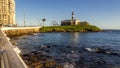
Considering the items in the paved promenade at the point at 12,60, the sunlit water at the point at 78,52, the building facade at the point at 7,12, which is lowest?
the sunlit water at the point at 78,52

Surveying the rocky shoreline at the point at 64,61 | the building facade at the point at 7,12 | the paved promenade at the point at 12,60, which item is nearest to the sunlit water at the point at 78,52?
the rocky shoreline at the point at 64,61

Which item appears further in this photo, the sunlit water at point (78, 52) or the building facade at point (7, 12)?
the building facade at point (7, 12)

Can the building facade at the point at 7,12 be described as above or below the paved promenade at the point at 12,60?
above

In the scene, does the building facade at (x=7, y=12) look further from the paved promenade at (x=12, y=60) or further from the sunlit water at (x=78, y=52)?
the paved promenade at (x=12, y=60)

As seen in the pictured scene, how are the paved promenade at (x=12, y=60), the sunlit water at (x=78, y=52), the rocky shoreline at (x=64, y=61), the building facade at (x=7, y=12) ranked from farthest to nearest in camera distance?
the building facade at (x=7, y=12) < the sunlit water at (x=78, y=52) < the rocky shoreline at (x=64, y=61) < the paved promenade at (x=12, y=60)

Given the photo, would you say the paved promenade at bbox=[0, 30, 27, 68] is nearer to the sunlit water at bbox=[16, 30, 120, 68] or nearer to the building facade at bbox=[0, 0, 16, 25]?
the sunlit water at bbox=[16, 30, 120, 68]

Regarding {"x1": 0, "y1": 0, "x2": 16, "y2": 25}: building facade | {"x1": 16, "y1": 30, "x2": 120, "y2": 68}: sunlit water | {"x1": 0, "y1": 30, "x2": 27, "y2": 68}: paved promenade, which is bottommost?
{"x1": 16, "y1": 30, "x2": 120, "y2": 68}: sunlit water

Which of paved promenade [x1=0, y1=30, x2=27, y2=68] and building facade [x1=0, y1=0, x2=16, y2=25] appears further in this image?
building facade [x1=0, y1=0, x2=16, y2=25]

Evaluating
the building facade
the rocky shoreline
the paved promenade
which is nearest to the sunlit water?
the rocky shoreline

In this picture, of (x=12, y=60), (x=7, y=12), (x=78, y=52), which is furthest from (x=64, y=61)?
(x=7, y=12)

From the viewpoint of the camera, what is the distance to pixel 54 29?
6959 inches

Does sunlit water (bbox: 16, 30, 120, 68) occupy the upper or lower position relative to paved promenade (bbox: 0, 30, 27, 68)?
lower

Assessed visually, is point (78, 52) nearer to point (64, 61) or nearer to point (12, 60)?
point (64, 61)

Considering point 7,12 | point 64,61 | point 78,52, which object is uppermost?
point 7,12
